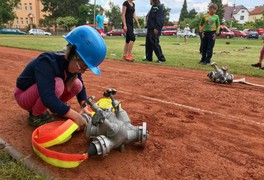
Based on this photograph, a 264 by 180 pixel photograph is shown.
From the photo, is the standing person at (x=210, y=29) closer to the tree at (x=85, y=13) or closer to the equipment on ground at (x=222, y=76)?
the equipment on ground at (x=222, y=76)

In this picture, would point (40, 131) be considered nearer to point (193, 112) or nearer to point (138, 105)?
point (138, 105)

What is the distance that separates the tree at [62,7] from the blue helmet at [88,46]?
196 feet

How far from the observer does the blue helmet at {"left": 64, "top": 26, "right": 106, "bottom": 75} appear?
7.55ft

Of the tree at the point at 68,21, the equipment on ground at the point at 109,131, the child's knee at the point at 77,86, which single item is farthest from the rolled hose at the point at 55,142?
the tree at the point at 68,21

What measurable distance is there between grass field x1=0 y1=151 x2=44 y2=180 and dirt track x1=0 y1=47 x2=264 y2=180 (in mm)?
167

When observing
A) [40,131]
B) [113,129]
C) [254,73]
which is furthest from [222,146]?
[254,73]

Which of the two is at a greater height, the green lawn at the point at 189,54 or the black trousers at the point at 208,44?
the black trousers at the point at 208,44

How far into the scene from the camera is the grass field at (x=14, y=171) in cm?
194

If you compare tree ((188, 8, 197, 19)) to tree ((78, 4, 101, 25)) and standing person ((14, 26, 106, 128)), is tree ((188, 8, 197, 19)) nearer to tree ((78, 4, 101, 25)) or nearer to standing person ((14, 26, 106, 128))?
tree ((78, 4, 101, 25))

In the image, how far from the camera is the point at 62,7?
5897cm

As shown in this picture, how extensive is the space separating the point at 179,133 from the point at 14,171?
1.60 m

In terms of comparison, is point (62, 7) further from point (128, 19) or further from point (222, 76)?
point (222, 76)

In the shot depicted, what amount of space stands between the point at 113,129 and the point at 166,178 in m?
0.57

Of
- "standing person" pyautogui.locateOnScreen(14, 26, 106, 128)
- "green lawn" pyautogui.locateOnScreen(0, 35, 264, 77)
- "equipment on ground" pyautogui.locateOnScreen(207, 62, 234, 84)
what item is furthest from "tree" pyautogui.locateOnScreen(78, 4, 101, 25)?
"standing person" pyautogui.locateOnScreen(14, 26, 106, 128)
